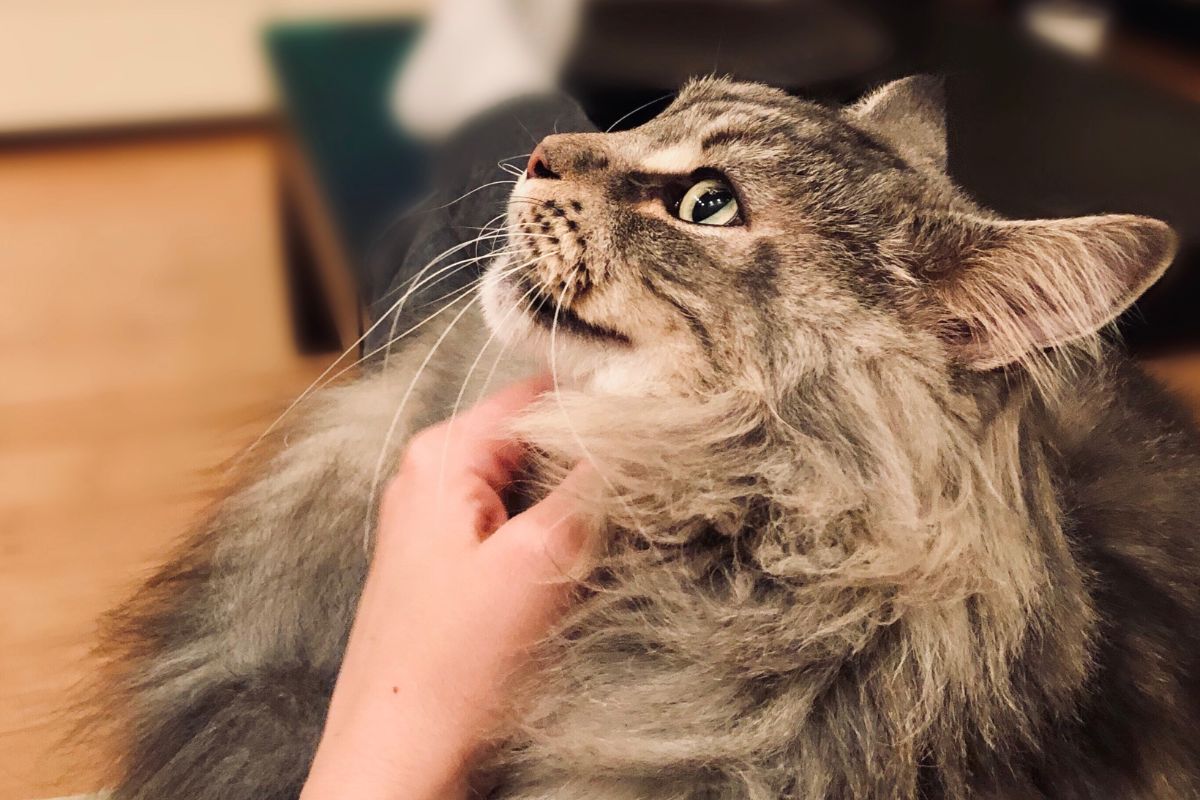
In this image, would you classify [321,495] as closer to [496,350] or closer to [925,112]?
[496,350]

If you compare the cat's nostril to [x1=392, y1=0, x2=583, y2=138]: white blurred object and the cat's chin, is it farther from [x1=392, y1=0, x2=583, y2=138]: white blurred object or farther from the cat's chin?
[x1=392, y1=0, x2=583, y2=138]: white blurred object

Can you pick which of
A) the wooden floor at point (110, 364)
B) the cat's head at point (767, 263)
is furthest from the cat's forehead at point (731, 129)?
the wooden floor at point (110, 364)

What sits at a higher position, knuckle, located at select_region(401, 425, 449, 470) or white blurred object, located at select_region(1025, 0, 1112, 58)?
white blurred object, located at select_region(1025, 0, 1112, 58)

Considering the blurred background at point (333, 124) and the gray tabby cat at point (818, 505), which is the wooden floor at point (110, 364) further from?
the gray tabby cat at point (818, 505)

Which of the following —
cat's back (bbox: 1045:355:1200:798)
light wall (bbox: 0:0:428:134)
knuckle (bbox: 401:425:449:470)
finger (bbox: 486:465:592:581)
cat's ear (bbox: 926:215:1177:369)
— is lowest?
cat's back (bbox: 1045:355:1200:798)

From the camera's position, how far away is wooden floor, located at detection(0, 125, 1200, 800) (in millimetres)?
1405

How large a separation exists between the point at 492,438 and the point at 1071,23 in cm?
89

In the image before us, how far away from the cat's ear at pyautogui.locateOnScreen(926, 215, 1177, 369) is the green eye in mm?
181

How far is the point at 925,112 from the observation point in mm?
1041

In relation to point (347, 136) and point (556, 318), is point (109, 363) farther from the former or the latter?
point (556, 318)

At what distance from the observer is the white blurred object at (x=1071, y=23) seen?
41.1 inches

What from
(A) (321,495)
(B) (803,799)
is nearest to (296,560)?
(A) (321,495)

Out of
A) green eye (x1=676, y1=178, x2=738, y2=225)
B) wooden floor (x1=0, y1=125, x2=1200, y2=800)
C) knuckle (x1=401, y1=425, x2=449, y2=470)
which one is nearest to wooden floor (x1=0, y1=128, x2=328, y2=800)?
wooden floor (x1=0, y1=125, x2=1200, y2=800)

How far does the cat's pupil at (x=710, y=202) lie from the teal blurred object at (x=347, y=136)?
19.3 inches
